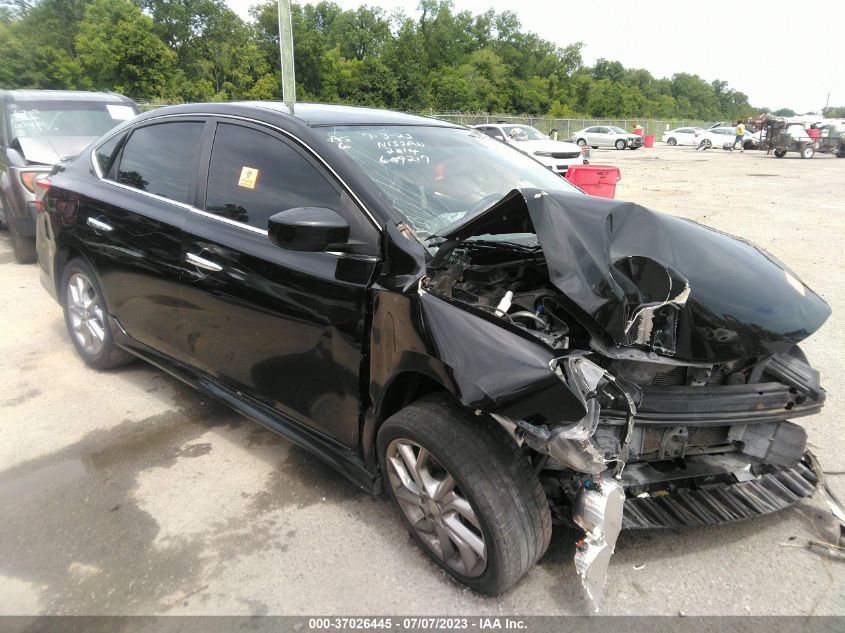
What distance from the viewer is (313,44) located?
5144 centimetres

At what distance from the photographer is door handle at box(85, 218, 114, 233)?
12.0ft

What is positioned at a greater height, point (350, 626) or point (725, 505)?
point (725, 505)

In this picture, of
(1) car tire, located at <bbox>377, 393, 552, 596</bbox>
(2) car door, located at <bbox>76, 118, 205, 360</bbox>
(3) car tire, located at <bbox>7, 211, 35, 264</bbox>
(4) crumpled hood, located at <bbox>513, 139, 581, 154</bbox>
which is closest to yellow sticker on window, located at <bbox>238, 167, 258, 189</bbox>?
(2) car door, located at <bbox>76, 118, 205, 360</bbox>

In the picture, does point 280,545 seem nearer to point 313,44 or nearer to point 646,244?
point 646,244

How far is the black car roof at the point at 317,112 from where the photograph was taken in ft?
9.61

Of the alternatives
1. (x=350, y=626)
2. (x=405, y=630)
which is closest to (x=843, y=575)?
(x=405, y=630)

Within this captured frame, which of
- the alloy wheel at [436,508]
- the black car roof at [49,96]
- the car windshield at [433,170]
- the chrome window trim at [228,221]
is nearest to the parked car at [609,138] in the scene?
the black car roof at [49,96]

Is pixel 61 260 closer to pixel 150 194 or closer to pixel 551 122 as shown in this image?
pixel 150 194

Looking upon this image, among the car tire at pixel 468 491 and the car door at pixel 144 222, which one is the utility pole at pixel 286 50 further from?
the car tire at pixel 468 491

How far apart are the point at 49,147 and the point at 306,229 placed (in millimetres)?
6688

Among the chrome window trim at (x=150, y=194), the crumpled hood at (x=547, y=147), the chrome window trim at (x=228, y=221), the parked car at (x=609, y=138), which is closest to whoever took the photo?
the chrome window trim at (x=228, y=221)

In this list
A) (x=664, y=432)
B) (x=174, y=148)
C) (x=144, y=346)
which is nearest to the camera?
(x=664, y=432)

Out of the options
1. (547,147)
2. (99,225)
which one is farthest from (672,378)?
(547,147)

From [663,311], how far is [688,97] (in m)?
116
